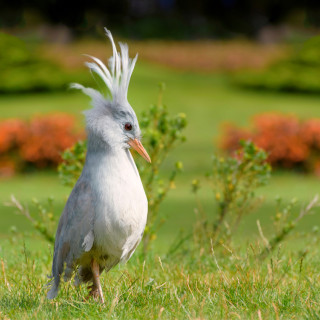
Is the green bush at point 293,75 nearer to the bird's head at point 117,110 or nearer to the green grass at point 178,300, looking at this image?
the green grass at point 178,300

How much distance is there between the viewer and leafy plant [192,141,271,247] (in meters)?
5.69

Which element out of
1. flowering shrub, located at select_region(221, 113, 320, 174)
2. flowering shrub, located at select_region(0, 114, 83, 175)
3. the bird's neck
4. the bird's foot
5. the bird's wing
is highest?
the bird's neck

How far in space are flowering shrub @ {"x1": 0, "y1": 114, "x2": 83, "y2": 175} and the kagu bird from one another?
8.81m

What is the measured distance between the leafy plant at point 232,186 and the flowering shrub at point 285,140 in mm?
6454

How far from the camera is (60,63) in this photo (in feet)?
69.9

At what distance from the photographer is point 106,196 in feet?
12.2

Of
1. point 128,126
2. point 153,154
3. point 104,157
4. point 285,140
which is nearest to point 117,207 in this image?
point 104,157

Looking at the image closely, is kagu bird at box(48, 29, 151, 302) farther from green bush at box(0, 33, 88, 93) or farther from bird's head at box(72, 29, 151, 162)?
green bush at box(0, 33, 88, 93)

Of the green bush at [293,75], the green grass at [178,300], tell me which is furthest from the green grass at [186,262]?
the green bush at [293,75]

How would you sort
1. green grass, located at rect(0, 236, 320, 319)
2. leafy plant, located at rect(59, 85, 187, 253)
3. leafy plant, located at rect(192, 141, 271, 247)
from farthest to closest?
leafy plant, located at rect(192, 141, 271, 247) → leafy plant, located at rect(59, 85, 187, 253) → green grass, located at rect(0, 236, 320, 319)

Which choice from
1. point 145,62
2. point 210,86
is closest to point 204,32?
point 145,62

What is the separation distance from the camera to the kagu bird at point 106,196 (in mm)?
3742

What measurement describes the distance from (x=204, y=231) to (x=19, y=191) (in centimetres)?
570

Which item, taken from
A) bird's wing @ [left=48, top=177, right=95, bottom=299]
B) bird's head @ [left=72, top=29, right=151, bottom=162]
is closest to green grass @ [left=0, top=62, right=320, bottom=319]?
bird's wing @ [left=48, top=177, right=95, bottom=299]
